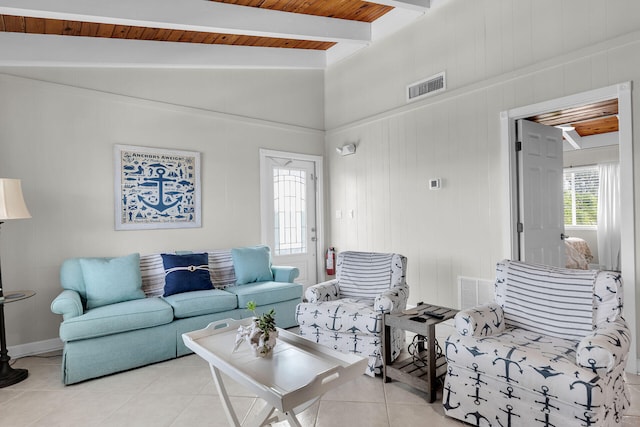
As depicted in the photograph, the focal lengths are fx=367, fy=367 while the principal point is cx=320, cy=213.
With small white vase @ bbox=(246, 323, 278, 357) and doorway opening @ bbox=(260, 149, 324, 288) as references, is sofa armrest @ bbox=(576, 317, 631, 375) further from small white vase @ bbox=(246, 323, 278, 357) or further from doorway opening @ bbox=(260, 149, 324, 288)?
doorway opening @ bbox=(260, 149, 324, 288)

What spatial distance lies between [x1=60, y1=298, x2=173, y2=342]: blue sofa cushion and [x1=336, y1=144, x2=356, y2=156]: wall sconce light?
3.09 m

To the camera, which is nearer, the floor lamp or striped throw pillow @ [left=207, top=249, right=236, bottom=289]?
the floor lamp

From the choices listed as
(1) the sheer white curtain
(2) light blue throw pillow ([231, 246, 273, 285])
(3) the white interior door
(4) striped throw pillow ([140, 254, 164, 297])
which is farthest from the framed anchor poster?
(1) the sheer white curtain

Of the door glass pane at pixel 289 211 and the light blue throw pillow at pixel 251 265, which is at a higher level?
the door glass pane at pixel 289 211

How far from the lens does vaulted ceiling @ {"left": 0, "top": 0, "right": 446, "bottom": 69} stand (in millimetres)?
3033

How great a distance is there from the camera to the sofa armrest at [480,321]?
2.24m

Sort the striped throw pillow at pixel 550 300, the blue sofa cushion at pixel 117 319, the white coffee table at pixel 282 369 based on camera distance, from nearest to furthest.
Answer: the white coffee table at pixel 282 369
the striped throw pillow at pixel 550 300
the blue sofa cushion at pixel 117 319

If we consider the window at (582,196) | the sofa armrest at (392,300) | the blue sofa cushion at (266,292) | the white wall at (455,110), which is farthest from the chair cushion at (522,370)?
the window at (582,196)

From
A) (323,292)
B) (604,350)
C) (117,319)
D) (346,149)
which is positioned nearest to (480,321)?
(604,350)

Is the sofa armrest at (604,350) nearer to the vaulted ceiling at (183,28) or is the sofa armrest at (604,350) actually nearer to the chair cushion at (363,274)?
the chair cushion at (363,274)

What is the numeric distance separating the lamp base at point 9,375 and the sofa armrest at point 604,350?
3.79 meters

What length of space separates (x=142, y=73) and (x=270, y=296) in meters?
2.80

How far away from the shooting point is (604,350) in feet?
5.77

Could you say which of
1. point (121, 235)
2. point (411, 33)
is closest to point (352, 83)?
point (411, 33)
